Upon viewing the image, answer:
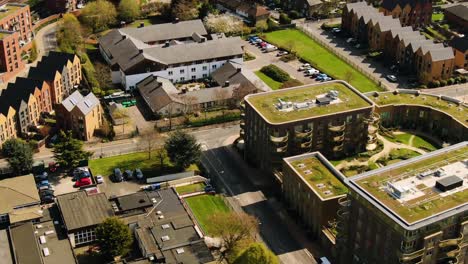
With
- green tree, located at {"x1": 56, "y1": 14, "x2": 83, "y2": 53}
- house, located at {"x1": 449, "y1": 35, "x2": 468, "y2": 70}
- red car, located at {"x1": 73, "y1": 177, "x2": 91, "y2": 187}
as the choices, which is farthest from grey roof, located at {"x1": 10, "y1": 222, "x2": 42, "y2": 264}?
house, located at {"x1": 449, "y1": 35, "x2": 468, "y2": 70}

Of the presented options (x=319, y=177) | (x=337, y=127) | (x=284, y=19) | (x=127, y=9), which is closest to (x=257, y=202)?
(x=319, y=177)

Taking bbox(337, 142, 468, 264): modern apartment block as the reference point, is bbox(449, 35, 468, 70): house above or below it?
below

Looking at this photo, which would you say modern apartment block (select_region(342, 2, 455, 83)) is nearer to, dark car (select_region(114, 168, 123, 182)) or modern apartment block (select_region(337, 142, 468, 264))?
modern apartment block (select_region(337, 142, 468, 264))

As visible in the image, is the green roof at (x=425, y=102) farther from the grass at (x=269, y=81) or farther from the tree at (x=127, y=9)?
the tree at (x=127, y=9)

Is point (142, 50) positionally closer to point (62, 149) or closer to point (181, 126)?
point (181, 126)

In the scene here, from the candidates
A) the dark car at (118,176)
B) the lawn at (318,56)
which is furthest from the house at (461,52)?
the dark car at (118,176)

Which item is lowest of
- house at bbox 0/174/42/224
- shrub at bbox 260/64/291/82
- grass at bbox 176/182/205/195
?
grass at bbox 176/182/205/195

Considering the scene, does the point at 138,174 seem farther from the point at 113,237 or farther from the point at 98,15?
the point at 98,15
